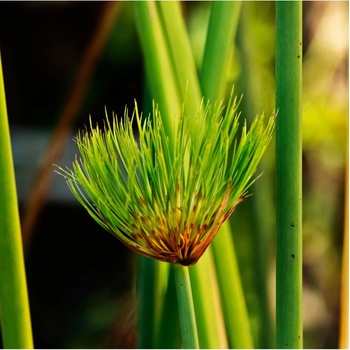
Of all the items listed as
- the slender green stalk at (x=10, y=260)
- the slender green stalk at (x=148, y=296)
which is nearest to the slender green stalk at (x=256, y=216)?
the slender green stalk at (x=148, y=296)

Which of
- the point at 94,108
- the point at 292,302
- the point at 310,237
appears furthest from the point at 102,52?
the point at 292,302

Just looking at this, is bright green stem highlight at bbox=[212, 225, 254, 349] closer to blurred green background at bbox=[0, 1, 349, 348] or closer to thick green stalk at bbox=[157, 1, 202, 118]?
thick green stalk at bbox=[157, 1, 202, 118]

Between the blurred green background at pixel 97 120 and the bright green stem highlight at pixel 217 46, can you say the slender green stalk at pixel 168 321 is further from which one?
the blurred green background at pixel 97 120

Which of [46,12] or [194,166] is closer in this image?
[194,166]

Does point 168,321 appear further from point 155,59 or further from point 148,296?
point 155,59

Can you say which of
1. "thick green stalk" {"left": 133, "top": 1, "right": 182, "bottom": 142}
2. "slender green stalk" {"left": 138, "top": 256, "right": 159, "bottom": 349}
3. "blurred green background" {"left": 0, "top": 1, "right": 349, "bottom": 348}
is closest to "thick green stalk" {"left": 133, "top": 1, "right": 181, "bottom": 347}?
"thick green stalk" {"left": 133, "top": 1, "right": 182, "bottom": 142}

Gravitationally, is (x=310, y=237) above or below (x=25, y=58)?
below

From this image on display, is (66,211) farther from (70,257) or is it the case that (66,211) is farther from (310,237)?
(310,237)
